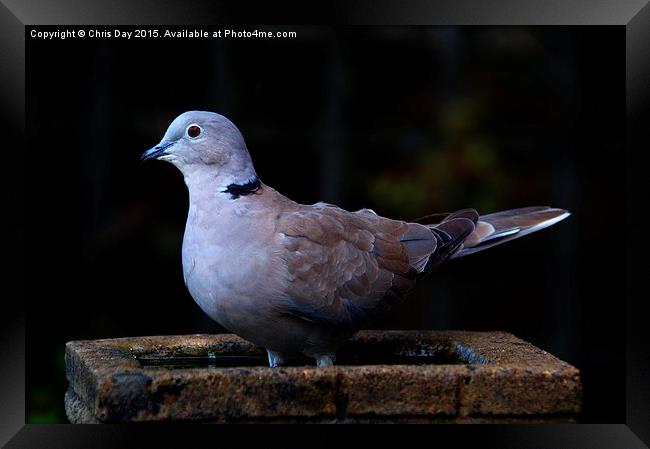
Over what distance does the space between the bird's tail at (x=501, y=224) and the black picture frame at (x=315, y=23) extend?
0.92 meters

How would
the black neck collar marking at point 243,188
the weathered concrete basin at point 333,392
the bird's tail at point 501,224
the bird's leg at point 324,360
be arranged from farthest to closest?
the bird's tail at point 501,224 → the bird's leg at point 324,360 → the black neck collar marking at point 243,188 → the weathered concrete basin at point 333,392

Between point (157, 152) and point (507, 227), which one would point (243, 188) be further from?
point (507, 227)

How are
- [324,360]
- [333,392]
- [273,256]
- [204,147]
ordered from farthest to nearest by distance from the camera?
1. [324,360]
2. [204,147]
3. [273,256]
4. [333,392]

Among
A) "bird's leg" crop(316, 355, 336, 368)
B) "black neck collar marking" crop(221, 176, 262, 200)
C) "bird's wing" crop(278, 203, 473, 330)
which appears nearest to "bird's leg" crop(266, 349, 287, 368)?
"bird's leg" crop(316, 355, 336, 368)

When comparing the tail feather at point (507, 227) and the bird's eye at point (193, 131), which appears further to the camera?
the tail feather at point (507, 227)

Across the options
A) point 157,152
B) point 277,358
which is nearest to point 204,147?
point 157,152

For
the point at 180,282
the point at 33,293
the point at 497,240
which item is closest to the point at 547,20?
the point at 497,240

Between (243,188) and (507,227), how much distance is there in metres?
1.33

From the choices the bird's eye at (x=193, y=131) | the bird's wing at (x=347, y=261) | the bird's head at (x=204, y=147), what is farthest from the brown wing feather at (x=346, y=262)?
the bird's eye at (x=193, y=131)

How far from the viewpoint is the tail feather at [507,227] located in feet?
15.5

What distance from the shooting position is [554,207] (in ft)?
16.3

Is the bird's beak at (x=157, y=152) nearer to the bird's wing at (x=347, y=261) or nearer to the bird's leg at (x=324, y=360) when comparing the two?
the bird's wing at (x=347, y=261)

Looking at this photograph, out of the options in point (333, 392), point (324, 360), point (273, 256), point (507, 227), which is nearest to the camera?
point (333, 392)

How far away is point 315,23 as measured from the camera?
A: 375 cm
